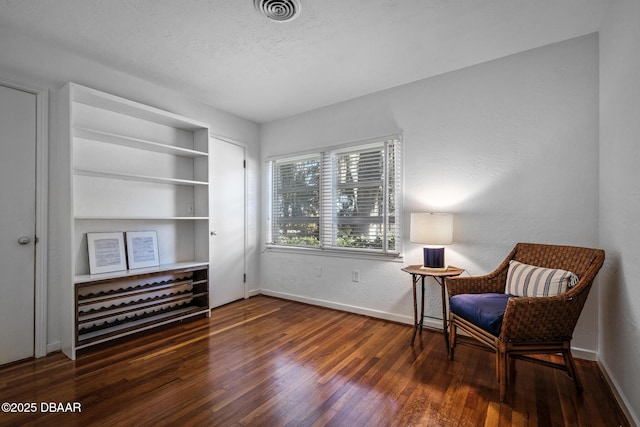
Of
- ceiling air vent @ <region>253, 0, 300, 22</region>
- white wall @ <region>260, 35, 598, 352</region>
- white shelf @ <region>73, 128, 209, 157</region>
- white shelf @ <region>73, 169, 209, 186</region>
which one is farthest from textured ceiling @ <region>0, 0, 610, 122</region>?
white shelf @ <region>73, 169, 209, 186</region>

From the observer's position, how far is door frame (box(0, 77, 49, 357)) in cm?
236

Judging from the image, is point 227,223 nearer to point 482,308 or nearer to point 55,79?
point 55,79

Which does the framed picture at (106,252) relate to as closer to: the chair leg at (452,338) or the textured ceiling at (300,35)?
the textured ceiling at (300,35)

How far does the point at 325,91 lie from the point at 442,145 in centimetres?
140

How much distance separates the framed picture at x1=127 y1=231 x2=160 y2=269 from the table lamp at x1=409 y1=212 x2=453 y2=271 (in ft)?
8.50

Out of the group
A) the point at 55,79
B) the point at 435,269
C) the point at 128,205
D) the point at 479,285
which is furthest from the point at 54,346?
the point at 479,285

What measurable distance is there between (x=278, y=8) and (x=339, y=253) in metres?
2.51

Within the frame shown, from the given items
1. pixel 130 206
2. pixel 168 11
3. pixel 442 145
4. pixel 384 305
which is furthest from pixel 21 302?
pixel 442 145

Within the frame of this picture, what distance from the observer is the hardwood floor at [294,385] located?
1.63m

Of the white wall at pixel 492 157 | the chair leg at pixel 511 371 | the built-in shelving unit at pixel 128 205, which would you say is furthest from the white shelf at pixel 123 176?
the chair leg at pixel 511 371

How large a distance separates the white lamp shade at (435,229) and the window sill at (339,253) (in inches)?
23.6

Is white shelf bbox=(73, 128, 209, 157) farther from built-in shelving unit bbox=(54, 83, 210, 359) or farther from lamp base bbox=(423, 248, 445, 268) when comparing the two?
lamp base bbox=(423, 248, 445, 268)

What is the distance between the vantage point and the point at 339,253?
3.56m

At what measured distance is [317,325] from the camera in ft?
10.1
